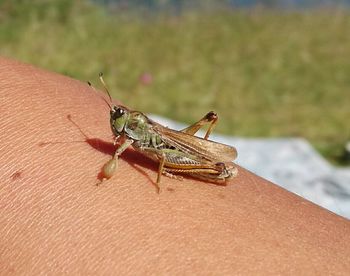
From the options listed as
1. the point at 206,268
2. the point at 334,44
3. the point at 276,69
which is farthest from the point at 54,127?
the point at 334,44

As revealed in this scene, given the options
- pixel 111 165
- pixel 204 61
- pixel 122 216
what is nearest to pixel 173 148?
pixel 111 165

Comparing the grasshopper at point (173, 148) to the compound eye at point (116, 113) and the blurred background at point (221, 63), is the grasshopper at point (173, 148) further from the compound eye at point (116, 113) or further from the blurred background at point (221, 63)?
the blurred background at point (221, 63)

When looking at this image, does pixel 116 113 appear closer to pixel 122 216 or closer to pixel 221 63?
pixel 122 216

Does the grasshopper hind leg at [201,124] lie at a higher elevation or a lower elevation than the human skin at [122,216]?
higher

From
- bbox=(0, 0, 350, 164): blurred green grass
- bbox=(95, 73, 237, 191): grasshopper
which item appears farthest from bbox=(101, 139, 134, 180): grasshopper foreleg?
bbox=(0, 0, 350, 164): blurred green grass

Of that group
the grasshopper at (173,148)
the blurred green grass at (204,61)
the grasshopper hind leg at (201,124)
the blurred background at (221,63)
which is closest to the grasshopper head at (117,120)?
the grasshopper at (173,148)

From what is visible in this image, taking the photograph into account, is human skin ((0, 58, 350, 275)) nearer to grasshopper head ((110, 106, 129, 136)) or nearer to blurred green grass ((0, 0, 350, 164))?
grasshopper head ((110, 106, 129, 136))
